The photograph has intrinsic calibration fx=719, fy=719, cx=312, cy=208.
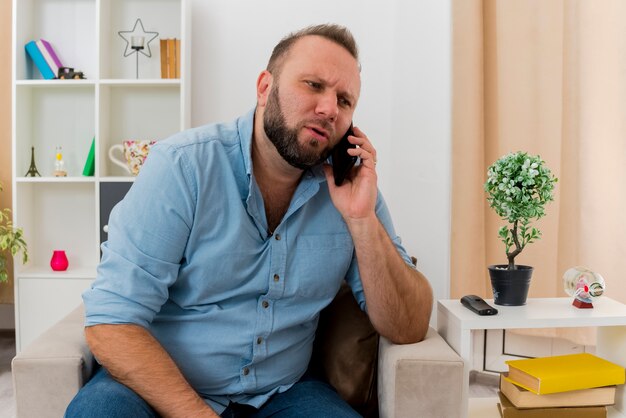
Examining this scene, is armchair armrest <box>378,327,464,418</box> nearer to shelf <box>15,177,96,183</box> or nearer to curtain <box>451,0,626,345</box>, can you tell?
curtain <box>451,0,626,345</box>

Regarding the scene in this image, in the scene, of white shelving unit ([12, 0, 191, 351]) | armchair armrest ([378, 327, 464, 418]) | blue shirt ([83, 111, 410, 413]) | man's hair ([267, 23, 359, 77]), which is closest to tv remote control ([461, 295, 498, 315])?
armchair armrest ([378, 327, 464, 418])

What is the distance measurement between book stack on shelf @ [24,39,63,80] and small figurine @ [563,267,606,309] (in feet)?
7.54

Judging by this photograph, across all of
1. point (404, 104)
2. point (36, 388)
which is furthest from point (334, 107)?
point (404, 104)

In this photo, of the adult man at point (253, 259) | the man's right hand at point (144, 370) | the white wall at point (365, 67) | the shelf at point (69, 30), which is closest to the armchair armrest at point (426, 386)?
A: the adult man at point (253, 259)

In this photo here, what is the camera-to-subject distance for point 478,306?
1679 mm

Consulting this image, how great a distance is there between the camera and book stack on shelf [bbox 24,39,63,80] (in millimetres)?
3049

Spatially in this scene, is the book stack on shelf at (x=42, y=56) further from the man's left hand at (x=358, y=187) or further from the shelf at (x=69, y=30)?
the man's left hand at (x=358, y=187)

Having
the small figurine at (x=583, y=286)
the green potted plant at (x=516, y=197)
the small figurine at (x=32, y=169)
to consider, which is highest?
the small figurine at (x=32, y=169)

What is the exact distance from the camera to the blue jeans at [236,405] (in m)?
1.33

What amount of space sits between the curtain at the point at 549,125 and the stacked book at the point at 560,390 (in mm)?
618

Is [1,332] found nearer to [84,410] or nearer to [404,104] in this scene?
[404,104]

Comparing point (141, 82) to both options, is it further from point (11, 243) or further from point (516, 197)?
point (516, 197)

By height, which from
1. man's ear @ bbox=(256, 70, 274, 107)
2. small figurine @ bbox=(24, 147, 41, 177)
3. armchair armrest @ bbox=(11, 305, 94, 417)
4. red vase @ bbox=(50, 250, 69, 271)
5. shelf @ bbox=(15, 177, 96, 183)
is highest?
man's ear @ bbox=(256, 70, 274, 107)

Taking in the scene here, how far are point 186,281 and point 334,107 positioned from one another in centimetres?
49
